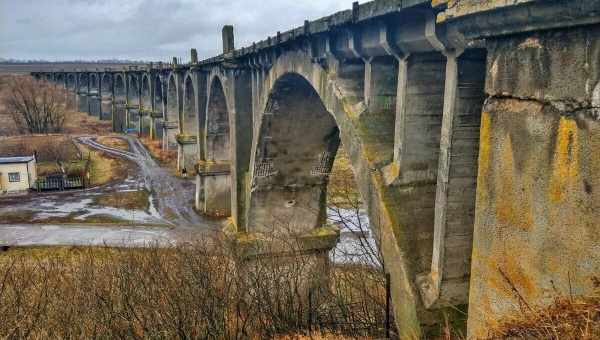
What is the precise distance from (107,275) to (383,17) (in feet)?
32.1

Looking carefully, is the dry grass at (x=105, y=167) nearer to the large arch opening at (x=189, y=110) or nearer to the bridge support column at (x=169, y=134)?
the bridge support column at (x=169, y=134)

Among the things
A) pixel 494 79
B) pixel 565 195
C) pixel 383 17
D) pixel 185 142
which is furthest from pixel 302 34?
pixel 185 142

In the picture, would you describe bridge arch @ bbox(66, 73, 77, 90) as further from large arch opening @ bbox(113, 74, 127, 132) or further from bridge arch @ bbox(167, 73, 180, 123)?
bridge arch @ bbox(167, 73, 180, 123)

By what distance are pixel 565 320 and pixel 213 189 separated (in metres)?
27.6

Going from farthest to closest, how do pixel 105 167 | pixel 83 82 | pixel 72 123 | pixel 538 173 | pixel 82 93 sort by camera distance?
pixel 83 82 → pixel 82 93 → pixel 72 123 → pixel 105 167 → pixel 538 173

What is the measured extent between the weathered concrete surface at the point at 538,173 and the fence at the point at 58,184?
36417 millimetres

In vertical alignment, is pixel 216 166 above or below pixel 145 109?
below

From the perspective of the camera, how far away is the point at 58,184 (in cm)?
3541

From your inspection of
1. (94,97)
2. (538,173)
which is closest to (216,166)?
(538,173)

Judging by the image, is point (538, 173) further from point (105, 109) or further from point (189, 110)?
point (105, 109)

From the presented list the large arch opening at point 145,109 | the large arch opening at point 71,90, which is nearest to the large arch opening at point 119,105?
the large arch opening at point 145,109

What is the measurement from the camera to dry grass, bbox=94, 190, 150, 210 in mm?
30766

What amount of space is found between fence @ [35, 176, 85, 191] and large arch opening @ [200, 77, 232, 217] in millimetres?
12120

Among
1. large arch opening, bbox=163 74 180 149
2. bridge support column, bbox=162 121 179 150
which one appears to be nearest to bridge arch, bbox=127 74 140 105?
bridge support column, bbox=162 121 179 150
